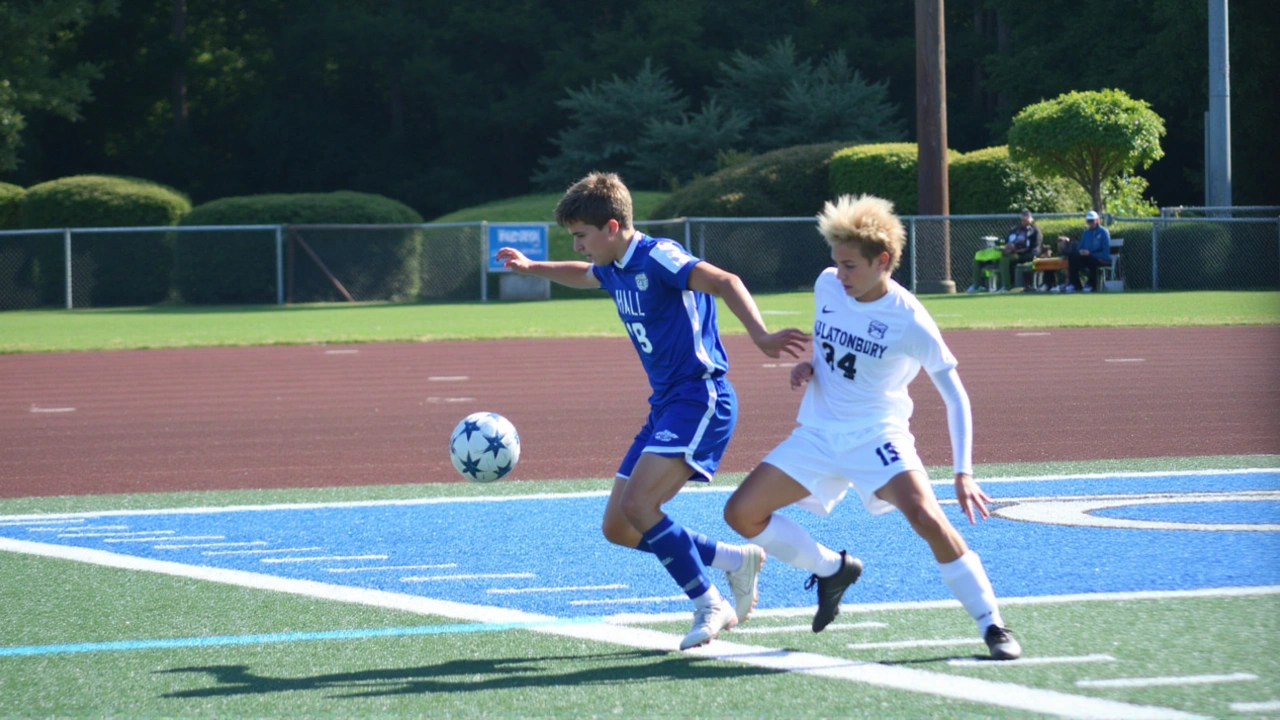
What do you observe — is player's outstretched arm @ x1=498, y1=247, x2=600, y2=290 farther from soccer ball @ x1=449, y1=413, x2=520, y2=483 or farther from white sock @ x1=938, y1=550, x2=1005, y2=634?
white sock @ x1=938, y1=550, x2=1005, y2=634

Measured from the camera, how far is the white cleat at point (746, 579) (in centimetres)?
541

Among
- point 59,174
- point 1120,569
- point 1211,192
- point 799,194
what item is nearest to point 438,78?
point 59,174

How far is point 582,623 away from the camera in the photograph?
18.1 ft

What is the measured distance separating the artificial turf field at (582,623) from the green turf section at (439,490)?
1.25 feet

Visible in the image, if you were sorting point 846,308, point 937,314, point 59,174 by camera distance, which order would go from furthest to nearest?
point 59,174
point 937,314
point 846,308

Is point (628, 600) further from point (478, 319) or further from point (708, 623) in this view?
point (478, 319)

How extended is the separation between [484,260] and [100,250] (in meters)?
8.76

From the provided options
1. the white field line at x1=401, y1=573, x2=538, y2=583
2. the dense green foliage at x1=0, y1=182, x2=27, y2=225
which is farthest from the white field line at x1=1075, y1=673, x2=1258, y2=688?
the dense green foliage at x1=0, y1=182, x2=27, y2=225

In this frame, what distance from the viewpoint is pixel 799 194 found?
3428cm

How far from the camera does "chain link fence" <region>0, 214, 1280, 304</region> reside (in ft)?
92.3

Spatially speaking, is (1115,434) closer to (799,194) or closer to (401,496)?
(401,496)

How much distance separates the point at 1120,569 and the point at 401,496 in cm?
451

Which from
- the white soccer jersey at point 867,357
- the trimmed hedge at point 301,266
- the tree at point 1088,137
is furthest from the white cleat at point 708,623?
the trimmed hedge at point 301,266

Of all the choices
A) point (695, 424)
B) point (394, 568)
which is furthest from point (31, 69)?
point (695, 424)
